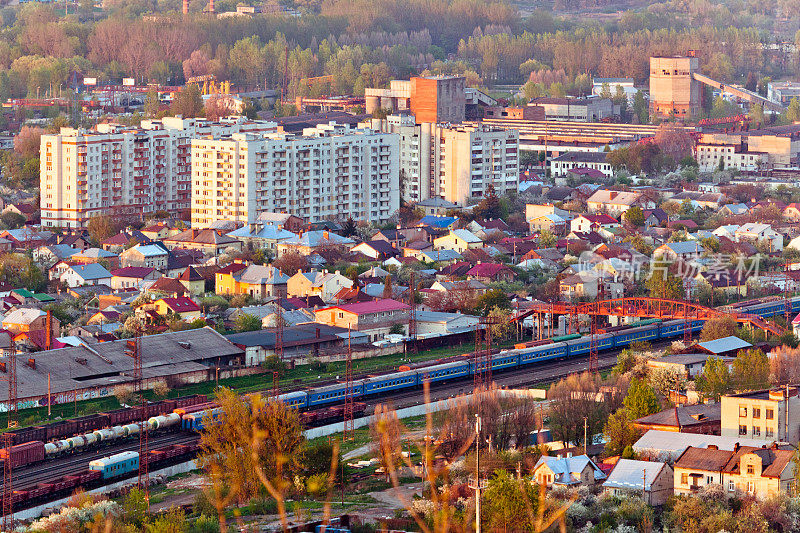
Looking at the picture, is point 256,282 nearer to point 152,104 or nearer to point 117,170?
point 117,170

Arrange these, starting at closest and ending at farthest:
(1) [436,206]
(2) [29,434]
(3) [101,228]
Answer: (2) [29,434] < (3) [101,228] < (1) [436,206]

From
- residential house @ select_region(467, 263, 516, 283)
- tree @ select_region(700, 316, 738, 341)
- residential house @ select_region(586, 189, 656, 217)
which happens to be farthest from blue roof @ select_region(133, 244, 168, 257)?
residential house @ select_region(586, 189, 656, 217)

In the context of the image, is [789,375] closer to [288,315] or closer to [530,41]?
[288,315]

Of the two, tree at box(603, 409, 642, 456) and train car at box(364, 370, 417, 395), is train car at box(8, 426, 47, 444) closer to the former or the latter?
Result: train car at box(364, 370, 417, 395)

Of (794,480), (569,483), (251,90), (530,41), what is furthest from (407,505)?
(530,41)

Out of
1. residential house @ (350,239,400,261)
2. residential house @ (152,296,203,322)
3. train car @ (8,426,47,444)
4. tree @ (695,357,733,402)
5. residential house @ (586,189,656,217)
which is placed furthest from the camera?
residential house @ (586,189,656,217)

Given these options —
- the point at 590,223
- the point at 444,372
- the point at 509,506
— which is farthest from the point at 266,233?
the point at 509,506
